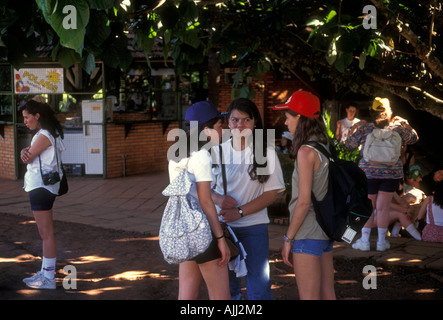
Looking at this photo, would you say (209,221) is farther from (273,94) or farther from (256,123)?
(273,94)

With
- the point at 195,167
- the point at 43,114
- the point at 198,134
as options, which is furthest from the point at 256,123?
the point at 43,114

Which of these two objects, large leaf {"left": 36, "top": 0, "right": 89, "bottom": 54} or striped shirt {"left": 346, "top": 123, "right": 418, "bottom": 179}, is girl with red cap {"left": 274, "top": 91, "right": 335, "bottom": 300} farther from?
striped shirt {"left": 346, "top": 123, "right": 418, "bottom": 179}

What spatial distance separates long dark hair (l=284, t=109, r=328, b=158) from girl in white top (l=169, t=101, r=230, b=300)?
0.54 metres

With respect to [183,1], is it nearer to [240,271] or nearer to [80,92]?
[240,271]

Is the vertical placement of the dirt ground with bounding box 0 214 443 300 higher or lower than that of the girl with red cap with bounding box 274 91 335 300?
lower

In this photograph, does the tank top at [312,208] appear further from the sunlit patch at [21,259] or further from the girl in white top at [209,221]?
the sunlit patch at [21,259]

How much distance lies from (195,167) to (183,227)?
0.38 metres

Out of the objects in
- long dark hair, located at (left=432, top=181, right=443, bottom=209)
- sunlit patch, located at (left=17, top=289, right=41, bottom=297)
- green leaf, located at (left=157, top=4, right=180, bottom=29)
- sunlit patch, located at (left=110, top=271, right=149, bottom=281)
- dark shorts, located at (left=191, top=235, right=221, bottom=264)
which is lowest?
sunlit patch, located at (left=110, top=271, right=149, bottom=281)

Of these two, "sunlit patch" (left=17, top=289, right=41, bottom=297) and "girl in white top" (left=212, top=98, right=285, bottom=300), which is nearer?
"girl in white top" (left=212, top=98, right=285, bottom=300)

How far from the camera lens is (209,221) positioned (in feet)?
11.8

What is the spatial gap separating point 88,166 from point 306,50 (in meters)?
6.89

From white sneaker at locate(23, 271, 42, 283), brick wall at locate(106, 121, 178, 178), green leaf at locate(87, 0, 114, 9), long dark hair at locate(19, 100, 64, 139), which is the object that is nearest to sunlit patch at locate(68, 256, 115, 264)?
white sneaker at locate(23, 271, 42, 283)

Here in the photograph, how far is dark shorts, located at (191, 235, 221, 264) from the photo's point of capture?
3537mm
